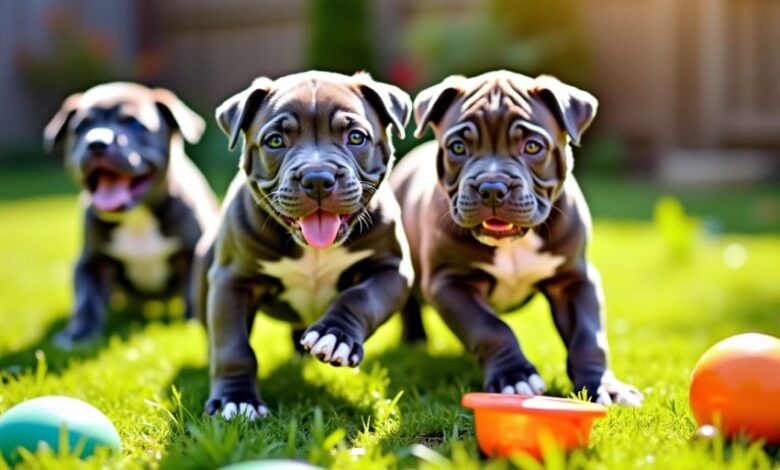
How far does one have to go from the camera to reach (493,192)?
145 inches

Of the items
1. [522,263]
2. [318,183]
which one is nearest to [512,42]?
[522,263]

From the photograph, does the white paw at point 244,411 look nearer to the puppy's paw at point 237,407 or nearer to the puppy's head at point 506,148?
the puppy's paw at point 237,407

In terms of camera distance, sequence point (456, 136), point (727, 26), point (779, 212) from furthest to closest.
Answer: point (727, 26)
point (779, 212)
point (456, 136)

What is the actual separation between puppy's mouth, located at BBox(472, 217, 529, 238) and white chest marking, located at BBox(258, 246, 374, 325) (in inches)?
19.2

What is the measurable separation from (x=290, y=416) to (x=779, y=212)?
7700mm

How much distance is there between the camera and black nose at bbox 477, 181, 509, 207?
368 centimetres

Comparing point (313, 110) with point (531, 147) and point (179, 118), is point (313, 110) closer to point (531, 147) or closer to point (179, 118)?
point (531, 147)

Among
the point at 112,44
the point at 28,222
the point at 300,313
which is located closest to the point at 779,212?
the point at 300,313

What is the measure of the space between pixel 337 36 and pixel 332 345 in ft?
39.6

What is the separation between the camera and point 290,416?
3682mm

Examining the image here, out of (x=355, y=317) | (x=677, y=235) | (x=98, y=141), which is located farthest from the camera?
(x=677, y=235)

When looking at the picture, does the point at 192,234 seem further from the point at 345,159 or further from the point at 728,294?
the point at 728,294

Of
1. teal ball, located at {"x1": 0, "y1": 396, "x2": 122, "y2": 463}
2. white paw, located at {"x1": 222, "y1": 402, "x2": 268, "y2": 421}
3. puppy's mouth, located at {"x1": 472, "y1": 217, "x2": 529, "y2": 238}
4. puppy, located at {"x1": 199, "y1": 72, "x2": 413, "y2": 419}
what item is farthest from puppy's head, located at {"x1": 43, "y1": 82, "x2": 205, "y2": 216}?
teal ball, located at {"x1": 0, "y1": 396, "x2": 122, "y2": 463}

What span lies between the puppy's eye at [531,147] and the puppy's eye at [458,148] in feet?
0.80
